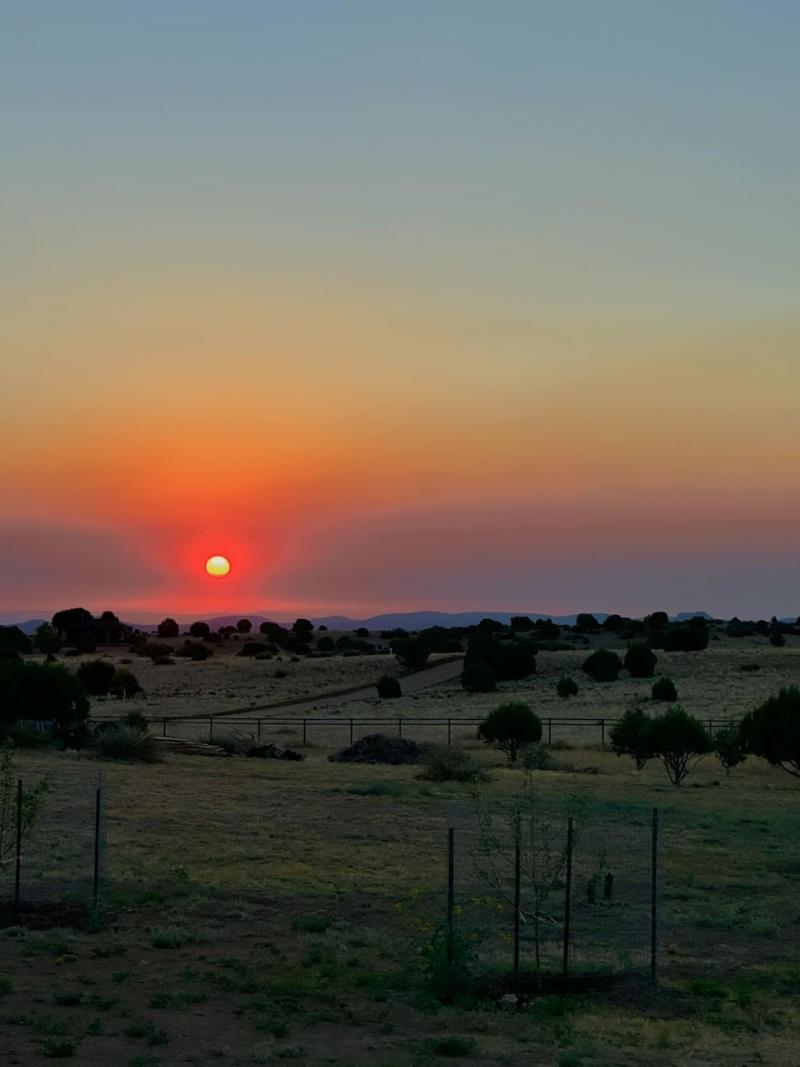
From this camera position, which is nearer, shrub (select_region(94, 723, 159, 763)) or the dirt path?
shrub (select_region(94, 723, 159, 763))

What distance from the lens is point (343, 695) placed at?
329ft

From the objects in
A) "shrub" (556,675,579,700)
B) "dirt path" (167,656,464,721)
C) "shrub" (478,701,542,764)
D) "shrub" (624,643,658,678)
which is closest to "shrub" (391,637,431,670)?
"dirt path" (167,656,464,721)

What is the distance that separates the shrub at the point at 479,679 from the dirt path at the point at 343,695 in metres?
4.93

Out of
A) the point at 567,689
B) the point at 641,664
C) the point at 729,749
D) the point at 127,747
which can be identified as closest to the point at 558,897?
the point at 127,747

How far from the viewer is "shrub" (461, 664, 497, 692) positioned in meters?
96.2

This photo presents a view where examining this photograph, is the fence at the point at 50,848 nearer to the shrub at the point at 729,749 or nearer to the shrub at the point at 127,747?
the shrub at the point at 127,747

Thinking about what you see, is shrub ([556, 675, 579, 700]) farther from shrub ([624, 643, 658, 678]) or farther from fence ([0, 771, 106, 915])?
fence ([0, 771, 106, 915])

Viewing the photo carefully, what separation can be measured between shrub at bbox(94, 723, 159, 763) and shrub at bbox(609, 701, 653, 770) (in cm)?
1794

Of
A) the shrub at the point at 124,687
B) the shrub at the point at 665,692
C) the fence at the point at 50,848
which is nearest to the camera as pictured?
the fence at the point at 50,848

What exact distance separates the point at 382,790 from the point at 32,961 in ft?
72.0

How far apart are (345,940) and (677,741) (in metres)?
28.8

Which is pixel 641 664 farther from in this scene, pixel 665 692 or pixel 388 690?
pixel 388 690

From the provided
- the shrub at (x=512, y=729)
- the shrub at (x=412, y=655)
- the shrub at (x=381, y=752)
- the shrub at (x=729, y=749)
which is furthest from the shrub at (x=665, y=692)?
the shrub at (x=412, y=655)

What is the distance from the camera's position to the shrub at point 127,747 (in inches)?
1837
